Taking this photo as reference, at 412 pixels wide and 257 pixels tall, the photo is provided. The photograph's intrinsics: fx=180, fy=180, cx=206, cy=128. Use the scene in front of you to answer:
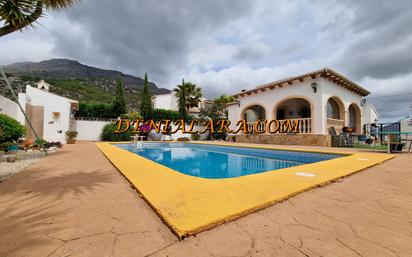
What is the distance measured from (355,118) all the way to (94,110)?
91.6ft

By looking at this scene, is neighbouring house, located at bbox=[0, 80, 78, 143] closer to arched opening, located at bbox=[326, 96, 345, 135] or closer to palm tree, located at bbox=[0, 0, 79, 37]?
palm tree, located at bbox=[0, 0, 79, 37]

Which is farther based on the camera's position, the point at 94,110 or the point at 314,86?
the point at 94,110

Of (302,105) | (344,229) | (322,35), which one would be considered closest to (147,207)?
(344,229)

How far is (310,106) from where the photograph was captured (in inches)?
534

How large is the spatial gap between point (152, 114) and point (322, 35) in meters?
20.0

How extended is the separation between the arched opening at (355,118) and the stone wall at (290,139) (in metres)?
6.62

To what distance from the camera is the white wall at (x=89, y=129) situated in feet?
61.4

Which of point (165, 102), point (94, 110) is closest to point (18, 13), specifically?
point (94, 110)

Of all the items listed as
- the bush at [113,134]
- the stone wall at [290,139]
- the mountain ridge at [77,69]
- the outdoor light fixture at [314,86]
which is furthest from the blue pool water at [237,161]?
the mountain ridge at [77,69]

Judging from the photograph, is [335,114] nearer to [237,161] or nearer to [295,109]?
[295,109]

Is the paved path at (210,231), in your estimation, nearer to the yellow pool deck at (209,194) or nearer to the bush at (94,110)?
the yellow pool deck at (209,194)

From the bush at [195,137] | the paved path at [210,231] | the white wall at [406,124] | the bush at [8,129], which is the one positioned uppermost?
the white wall at [406,124]

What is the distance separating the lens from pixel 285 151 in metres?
9.78

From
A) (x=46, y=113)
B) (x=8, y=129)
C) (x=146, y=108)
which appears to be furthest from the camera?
(x=146, y=108)
